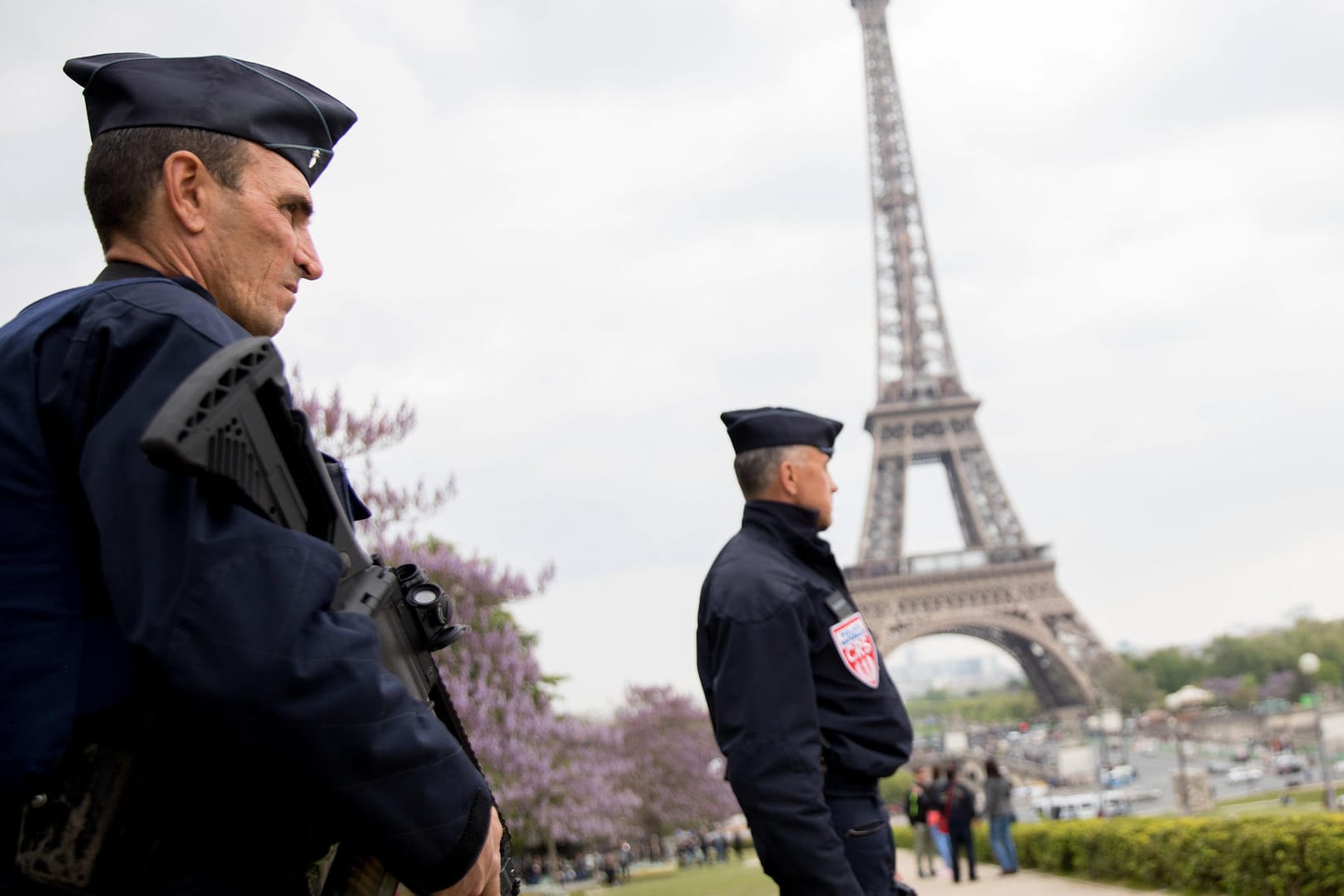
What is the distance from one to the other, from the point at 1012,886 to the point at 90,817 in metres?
16.5

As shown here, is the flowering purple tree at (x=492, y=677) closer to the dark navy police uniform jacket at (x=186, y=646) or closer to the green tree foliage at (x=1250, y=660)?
the dark navy police uniform jacket at (x=186, y=646)

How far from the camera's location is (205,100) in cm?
211

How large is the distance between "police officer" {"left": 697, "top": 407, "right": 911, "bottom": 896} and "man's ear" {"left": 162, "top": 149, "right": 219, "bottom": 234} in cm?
231

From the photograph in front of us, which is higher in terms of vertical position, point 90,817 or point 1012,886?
point 90,817

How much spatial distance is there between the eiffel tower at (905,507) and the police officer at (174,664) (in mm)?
53533

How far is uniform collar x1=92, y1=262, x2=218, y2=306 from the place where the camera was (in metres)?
2.01

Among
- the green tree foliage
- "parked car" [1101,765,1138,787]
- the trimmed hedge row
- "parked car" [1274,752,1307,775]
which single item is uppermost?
the green tree foliage

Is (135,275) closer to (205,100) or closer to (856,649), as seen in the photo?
(205,100)

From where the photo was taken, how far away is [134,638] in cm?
162

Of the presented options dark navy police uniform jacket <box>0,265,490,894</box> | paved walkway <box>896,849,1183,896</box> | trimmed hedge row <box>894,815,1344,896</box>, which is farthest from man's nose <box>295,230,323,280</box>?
paved walkway <box>896,849,1183,896</box>

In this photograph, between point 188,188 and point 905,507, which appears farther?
point 905,507

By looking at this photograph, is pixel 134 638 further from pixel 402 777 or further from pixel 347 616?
pixel 402 777

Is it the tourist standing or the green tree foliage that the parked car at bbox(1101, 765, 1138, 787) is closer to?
the green tree foliage

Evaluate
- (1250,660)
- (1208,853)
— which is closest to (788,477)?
(1208,853)
